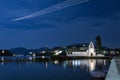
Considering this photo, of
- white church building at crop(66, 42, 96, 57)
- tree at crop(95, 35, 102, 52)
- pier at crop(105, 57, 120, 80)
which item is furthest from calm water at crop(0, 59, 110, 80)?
tree at crop(95, 35, 102, 52)

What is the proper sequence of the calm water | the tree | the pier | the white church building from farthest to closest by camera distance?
the tree < the white church building < the calm water < the pier

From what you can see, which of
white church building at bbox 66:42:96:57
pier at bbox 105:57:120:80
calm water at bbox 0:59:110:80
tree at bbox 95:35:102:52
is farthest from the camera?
tree at bbox 95:35:102:52

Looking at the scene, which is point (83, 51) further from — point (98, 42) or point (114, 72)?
point (114, 72)

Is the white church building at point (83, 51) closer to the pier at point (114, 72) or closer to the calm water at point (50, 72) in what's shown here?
the calm water at point (50, 72)

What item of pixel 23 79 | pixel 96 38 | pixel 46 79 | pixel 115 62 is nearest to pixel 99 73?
pixel 46 79

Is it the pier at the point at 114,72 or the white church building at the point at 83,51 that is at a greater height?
the white church building at the point at 83,51

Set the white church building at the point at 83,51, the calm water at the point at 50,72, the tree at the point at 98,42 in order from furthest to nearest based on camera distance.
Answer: the tree at the point at 98,42
the white church building at the point at 83,51
the calm water at the point at 50,72

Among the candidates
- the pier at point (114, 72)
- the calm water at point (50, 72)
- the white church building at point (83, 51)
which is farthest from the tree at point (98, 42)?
the pier at point (114, 72)

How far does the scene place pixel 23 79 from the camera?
199 feet

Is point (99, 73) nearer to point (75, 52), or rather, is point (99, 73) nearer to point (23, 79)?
point (23, 79)

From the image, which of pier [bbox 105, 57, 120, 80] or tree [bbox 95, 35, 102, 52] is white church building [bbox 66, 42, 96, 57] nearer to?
tree [bbox 95, 35, 102, 52]

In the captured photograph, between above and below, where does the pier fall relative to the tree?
below

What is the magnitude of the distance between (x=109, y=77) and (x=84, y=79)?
4251cm

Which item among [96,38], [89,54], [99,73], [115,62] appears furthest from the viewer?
[96,38]
